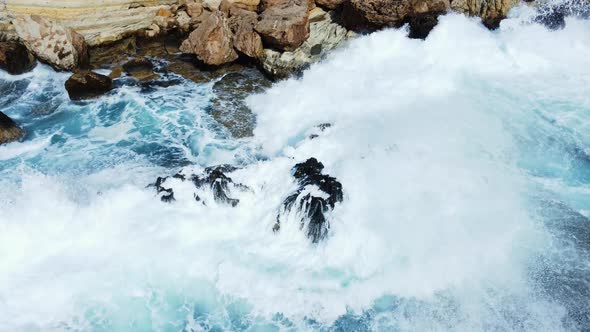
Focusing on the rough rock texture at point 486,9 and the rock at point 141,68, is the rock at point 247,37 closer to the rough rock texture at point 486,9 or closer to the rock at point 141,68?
the rock at point 141,68

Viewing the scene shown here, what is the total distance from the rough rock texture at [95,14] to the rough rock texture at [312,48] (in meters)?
4.20

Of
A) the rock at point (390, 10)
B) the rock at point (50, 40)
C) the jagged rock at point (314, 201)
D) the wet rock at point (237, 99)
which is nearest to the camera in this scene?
the jagged rock at point (314, 201)

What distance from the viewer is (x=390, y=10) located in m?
12.4

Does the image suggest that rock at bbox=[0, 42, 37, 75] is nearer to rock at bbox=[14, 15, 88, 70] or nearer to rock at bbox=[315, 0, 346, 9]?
rock at bbox=[14, 15, 88, 70]

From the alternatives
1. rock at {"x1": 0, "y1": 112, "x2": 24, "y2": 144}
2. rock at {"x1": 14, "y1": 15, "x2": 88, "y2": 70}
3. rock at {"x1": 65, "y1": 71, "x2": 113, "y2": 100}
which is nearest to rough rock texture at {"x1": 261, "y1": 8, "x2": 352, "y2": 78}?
rock at {"x1": 65, "y1": 71, "x2": 113, "y2": 100}

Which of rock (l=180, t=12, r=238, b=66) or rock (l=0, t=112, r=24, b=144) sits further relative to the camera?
rock (l=180, t=12, r=238, b=66)

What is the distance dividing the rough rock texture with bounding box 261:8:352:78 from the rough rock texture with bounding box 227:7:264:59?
0.28 m

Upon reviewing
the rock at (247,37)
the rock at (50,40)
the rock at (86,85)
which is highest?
the rock at (247,37)

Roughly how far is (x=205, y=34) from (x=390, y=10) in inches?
188

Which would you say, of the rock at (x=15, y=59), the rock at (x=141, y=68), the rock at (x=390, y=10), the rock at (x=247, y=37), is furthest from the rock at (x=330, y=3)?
the rock at (x=15, y=59)

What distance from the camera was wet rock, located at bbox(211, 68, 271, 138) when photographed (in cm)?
1061

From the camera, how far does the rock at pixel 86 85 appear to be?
11.5 meters

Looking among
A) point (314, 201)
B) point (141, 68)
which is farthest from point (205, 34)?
point (314, 201)

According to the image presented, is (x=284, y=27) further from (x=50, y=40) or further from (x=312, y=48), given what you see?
(x=50, y=40)
